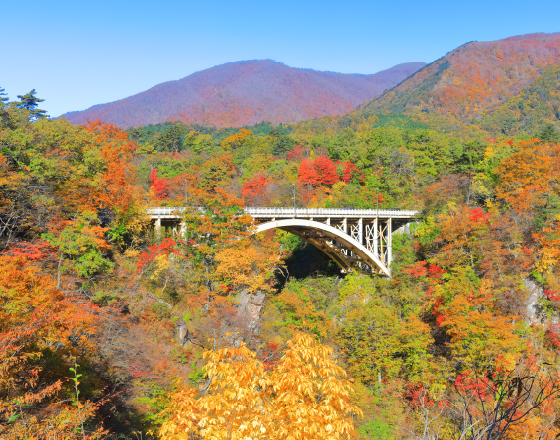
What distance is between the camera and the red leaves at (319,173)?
3891 cm

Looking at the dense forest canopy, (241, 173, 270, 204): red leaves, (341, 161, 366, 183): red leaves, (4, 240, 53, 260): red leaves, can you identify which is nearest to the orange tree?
the dense forest canopy

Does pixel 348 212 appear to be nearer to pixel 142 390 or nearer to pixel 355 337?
pixel 355 337

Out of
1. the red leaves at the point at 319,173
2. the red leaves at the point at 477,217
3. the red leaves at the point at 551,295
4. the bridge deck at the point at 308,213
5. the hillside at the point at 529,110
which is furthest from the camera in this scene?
the hillside at the point at 529,110

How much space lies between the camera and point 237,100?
119000 mm

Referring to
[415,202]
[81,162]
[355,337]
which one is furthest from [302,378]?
[415,202]

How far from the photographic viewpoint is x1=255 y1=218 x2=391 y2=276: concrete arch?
2592 cm

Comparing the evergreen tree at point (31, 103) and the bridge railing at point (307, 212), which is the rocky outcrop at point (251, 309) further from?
the evergreen tree at point (31, 103)

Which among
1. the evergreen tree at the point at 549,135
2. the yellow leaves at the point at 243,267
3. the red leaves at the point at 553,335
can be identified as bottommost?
the red leaves at the point at 553,335

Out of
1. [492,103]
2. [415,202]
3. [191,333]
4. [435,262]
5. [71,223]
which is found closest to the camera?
[71,223]

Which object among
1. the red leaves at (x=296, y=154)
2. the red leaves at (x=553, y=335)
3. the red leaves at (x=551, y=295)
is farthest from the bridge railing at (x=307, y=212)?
the red leaves at (x=296, y=154)

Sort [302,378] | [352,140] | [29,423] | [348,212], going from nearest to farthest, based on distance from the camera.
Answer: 1. [302,378]
2. [29,423]
3. [348,212]
4. [352,140]

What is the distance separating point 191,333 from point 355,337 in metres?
9.03

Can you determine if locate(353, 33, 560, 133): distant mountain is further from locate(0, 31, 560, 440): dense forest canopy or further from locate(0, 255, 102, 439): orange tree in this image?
locate(0, 255, 102, 439): orange tree

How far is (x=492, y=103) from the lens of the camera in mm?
80562
